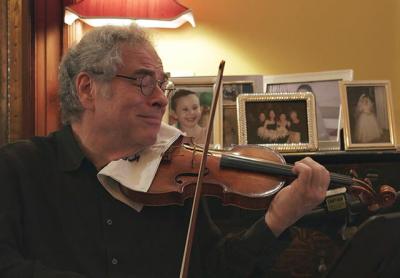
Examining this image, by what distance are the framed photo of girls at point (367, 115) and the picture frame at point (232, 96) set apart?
0.28m

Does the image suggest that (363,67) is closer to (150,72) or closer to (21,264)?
(150,72)

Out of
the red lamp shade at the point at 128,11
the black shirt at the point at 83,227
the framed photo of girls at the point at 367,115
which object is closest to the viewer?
the black shirt at the point at 83,227

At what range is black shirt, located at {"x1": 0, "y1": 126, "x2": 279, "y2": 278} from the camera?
1033 mm

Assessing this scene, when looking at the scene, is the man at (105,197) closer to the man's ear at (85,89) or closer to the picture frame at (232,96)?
the man's ear at (85,89)

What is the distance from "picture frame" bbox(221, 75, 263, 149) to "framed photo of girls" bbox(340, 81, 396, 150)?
278 mm

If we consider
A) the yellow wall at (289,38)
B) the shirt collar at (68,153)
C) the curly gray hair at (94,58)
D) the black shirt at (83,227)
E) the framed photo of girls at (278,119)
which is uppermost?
the yellow wall at (289,38)

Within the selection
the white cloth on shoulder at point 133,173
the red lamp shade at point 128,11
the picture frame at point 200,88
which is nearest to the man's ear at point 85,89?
the white cloth on shoulder at point 133,173

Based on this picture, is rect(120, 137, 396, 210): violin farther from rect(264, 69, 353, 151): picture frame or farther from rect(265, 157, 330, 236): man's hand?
rect(264, 69, 353, 151): picture frame

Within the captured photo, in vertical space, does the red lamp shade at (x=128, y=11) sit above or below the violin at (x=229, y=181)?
above

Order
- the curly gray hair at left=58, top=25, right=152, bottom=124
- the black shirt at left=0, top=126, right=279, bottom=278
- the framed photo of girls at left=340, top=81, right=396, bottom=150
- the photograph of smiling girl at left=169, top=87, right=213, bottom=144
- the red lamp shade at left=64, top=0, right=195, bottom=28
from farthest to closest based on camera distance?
the red lamp shade at left=64, top=0, right=195, bottom=28 < the photograph of smiling girl at left=169, top=87, right=213, bottom=144 < the framed photo of girls at left=340, top=81, right=396, bottom=150 < the curly gray hair at left=58, top=25, right=152, bottom=124 < the black shirt at left=0, top=126, right=279, bottom=278

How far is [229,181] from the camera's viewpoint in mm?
1117

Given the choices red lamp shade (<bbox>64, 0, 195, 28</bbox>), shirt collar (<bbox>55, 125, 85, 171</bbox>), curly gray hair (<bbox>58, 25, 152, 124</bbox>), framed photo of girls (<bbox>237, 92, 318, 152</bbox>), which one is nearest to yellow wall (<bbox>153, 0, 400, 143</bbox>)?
red lamp shade (<bbox>64, 0, 195, 28</bbox>)

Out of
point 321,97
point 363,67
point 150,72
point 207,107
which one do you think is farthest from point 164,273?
point 363,67

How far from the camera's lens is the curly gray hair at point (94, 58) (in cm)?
118
